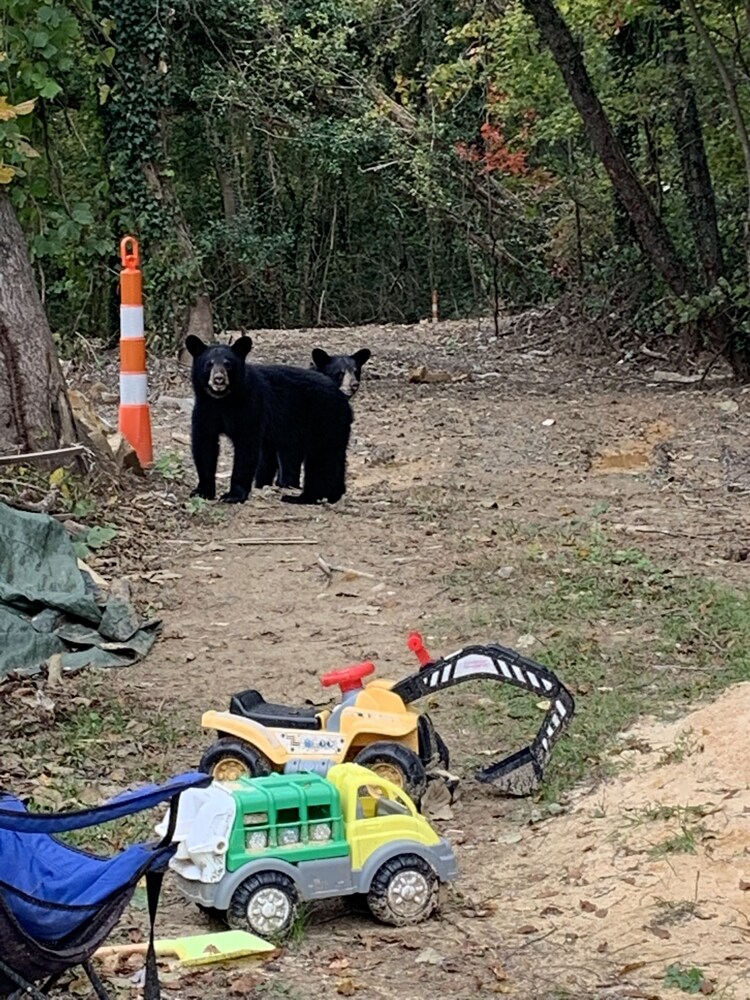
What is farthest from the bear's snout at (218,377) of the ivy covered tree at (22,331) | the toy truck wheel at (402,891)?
the toy truck wheel at (402,891)

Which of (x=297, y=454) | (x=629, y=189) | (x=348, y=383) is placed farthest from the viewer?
(x=629, y=189)

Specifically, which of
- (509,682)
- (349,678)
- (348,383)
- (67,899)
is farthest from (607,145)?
(67,899)

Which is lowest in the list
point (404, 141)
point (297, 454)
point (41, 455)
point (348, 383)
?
point (297, 454)

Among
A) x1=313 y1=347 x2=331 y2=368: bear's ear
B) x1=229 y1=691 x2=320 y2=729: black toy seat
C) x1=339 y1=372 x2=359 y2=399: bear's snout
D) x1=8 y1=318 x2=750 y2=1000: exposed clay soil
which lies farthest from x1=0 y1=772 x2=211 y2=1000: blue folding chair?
x1=313 y1=347 x2=331 y2=368: bear's ear

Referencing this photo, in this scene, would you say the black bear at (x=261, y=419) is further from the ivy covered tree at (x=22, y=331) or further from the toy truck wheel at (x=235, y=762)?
the toy truck wheel at (x=235, y=762)

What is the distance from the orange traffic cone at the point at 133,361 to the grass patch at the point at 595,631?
2461 mm

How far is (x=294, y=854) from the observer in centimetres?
371

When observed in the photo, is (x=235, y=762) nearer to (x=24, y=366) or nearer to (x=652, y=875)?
(x=652, y=875)

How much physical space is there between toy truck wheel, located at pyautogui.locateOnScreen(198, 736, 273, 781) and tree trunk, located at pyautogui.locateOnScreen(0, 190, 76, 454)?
3841 millimetres

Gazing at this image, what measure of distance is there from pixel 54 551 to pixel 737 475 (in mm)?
5440

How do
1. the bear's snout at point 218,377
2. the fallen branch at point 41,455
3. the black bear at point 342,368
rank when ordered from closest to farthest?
the fallen branch at point 41,455 < the bear's snout at point 218,377 < the black bear at point 342,368

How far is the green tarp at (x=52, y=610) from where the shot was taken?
579 centimetres

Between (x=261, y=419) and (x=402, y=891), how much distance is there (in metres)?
5.55

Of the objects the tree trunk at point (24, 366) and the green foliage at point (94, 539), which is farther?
the tree trunk at point (24, 366)
